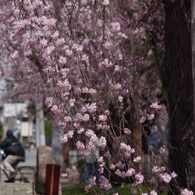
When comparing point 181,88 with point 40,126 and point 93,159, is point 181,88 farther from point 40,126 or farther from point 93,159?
point 40,126

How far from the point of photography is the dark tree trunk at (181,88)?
755 centimetres

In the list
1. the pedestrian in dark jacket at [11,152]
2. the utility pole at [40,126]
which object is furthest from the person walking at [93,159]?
the utility pole at [40,126]

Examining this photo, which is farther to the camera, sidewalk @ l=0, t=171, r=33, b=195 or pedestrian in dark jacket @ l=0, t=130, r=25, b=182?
pedestrian in dark jacket @ l=0, t=130, r=25, b=182

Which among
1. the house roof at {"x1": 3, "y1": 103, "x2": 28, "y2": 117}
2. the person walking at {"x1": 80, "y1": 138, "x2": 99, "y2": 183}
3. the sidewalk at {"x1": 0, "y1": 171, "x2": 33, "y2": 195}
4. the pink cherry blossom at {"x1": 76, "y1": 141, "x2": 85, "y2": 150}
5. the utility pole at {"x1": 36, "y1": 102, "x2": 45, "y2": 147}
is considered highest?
the house roof at {"x1": 3, "y1": 103, "x2": 28, "y2": 117}

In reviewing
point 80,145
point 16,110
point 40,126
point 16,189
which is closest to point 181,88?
point 80,145

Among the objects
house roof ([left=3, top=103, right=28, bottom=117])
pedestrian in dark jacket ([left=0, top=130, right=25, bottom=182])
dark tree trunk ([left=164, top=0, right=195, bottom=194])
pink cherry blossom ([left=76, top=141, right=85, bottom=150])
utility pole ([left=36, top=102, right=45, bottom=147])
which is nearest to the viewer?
pink cherry blossom ([left=76, top=141, right=85, bottom=150])

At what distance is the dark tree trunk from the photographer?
297 inches

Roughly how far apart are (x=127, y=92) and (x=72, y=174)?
567 inches

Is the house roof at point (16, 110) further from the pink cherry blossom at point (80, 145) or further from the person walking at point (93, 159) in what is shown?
the pink cherry blossom at point (80, 145)

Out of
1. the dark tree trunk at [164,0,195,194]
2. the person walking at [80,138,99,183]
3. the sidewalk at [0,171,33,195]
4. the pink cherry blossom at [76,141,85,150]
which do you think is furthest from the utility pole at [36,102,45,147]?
the pink cherry blossom at [76,141,85,150]

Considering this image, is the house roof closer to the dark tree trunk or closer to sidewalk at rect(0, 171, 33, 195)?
sidewalk at rect(0, 171, 33, 195)

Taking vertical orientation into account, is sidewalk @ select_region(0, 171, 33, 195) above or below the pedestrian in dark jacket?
below

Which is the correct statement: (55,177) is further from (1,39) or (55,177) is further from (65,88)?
(1,39)

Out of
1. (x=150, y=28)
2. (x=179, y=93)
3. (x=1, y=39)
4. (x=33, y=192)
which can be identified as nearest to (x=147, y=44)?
(x=150, y=28)
